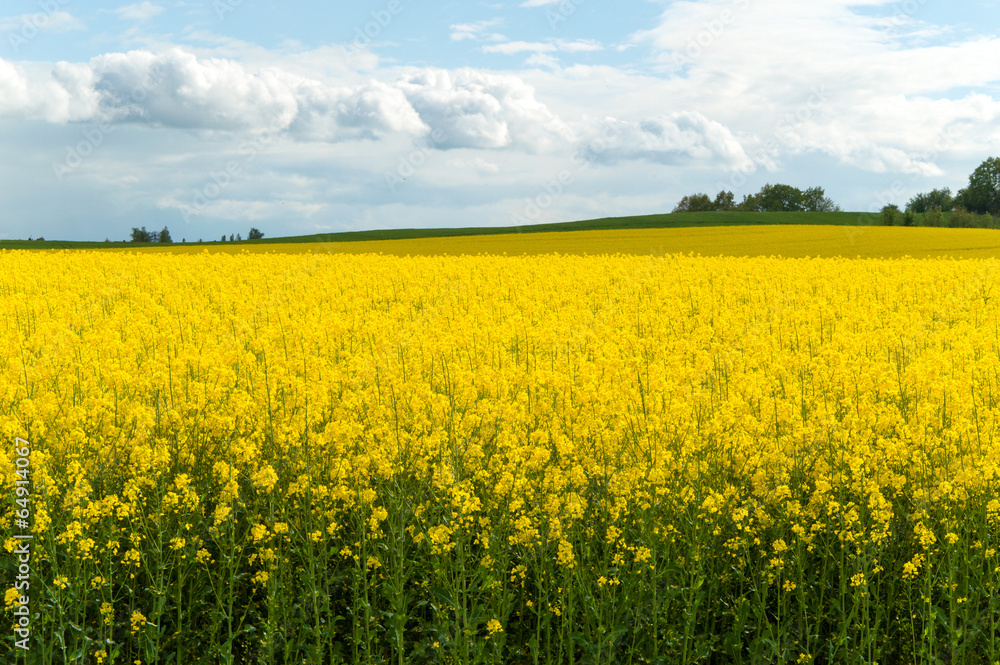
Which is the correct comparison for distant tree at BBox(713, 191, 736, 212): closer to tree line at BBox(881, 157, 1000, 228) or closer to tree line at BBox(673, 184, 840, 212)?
tree line at BBox(673, 184, 840, 212)

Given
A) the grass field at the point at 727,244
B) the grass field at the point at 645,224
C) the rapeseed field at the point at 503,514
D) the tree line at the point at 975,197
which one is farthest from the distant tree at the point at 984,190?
the rapeseed field at the point at 503,514

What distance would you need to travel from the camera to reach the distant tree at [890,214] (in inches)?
2625

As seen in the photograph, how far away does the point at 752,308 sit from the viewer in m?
13.6

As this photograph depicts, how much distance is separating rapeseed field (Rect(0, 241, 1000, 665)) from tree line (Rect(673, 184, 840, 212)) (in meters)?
105

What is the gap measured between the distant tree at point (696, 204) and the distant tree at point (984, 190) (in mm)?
33560

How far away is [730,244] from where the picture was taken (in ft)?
138

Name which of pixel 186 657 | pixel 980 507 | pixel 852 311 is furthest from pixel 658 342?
pixel 186 657

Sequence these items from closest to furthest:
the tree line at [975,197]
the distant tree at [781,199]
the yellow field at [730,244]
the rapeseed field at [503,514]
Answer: the rapeseed field at [503,514], the yellow field at [730,244], the tree line at [975,197], the distant tree at [781,199]

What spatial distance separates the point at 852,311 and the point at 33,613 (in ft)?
39.6

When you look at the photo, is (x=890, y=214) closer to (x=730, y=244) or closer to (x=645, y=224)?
(x=645, y=224)

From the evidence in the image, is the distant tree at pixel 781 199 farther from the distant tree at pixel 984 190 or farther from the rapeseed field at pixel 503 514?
the rapeseed field at pixel 503 514

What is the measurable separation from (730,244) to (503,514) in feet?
134

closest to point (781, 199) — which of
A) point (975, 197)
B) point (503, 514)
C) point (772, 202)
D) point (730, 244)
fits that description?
point (772, 202)

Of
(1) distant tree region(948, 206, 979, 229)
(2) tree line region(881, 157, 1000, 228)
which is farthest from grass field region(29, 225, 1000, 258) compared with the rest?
(2) tree line region(881, 157, 1000, 228)
